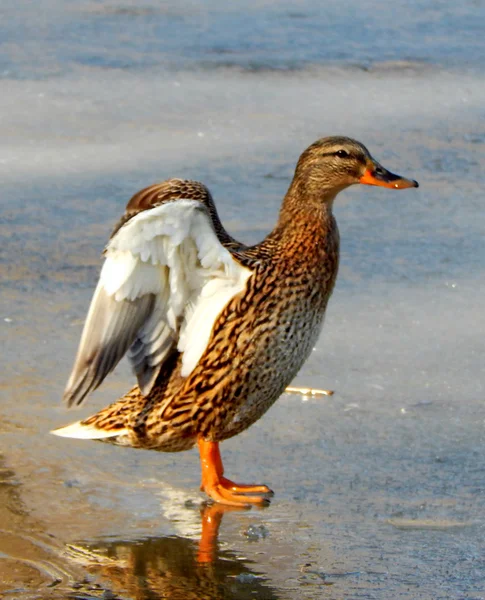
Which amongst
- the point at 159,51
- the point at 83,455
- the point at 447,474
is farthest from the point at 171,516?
the point at 159,51

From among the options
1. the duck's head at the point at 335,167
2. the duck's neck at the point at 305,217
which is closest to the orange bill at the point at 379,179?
the duck's head at the point at 335,167

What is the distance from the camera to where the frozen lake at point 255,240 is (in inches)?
128

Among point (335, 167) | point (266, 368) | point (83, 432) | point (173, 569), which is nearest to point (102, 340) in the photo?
point (83, 432)

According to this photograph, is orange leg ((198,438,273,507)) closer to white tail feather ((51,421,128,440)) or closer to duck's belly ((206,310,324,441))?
duck's belly ((206,310,324,441))

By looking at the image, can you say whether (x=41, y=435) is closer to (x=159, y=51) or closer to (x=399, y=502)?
(x=399, y=502)

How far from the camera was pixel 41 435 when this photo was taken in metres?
3.97

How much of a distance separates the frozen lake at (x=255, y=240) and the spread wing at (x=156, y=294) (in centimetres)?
34

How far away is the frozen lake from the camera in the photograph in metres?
3.26

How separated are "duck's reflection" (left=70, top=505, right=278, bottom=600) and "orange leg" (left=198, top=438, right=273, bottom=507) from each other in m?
0.22

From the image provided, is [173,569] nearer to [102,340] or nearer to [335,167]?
[102,340]

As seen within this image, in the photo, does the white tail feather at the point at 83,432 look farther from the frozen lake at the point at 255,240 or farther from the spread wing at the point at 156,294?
the spread wing at the point at 156,294

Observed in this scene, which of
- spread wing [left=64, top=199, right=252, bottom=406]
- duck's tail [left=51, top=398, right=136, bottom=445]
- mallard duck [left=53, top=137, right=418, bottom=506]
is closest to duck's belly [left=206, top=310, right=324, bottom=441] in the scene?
mallard duck [left=53, top=137, right=418, bottom=506]

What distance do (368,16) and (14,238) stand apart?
3.91 meters

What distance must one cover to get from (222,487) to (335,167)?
1147 mm
